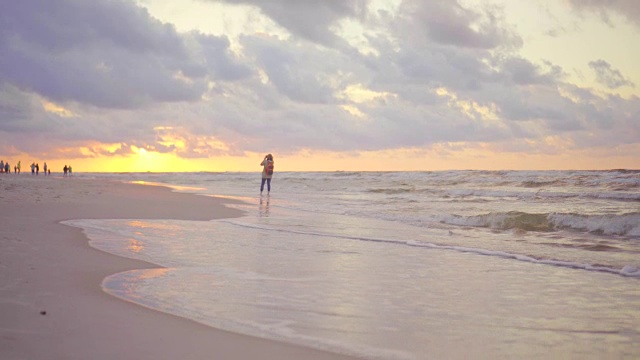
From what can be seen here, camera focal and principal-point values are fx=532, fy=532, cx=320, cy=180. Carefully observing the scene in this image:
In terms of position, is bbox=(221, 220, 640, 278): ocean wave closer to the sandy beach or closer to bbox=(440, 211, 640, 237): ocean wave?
the sandy beach

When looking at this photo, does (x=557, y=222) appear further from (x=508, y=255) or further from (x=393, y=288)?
(x=393, y=288)

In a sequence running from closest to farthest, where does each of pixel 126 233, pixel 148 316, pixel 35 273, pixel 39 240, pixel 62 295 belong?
pixel 148 316, pixel 62 295, pixel 35 273, pixel 39 240, pixel 126 233

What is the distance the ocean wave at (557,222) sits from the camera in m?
11.6

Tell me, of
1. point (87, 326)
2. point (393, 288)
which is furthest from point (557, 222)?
point (87, 326)

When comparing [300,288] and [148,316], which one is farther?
[300,288]

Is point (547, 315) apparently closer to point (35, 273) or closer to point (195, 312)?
point (195, 312)

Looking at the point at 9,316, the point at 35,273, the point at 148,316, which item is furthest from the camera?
the point at 35,273

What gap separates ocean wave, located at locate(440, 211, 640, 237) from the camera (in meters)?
11.6

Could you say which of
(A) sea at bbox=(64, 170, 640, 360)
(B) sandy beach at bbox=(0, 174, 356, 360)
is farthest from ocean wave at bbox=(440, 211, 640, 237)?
(B) sandy beach at bbox=(0, 174, 356, 360)

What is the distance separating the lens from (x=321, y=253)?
6.93 metres

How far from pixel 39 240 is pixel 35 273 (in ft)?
7.71

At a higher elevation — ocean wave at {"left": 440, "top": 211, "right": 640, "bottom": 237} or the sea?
ocean wave at {"left": 440, "top": 211, "right": 640, "bottom": 237}

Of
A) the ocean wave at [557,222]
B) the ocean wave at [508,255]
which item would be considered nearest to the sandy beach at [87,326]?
the ocean wave at [508,255]

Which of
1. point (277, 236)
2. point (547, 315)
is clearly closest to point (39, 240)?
point (277, 236)
